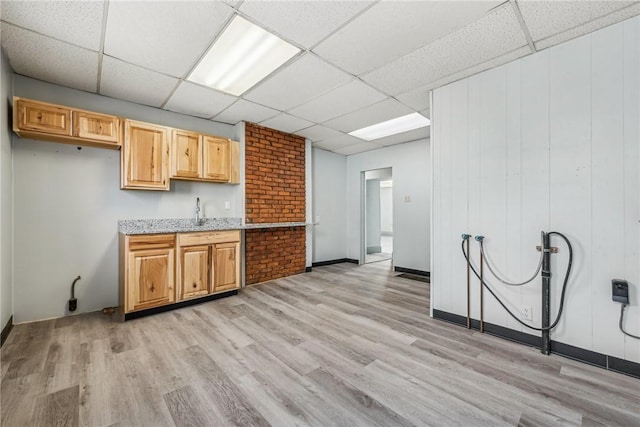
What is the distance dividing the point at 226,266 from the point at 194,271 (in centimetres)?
43

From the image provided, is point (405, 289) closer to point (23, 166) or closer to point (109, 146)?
point (109, 146)

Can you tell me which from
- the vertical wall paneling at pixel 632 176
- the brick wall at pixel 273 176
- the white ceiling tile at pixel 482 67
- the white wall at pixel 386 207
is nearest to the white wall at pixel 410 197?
the brick wall at pixel 273 176

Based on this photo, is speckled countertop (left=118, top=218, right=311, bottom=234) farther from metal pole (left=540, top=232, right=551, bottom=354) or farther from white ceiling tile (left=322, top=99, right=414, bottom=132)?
metal pole (left=540, top=232, right=551, bottom=354)

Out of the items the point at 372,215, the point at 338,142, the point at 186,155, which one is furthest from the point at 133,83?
the point at 372,215

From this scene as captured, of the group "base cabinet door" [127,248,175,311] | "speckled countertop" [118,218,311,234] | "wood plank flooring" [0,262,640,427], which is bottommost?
"wood plank flooring" [0,262,640,427]

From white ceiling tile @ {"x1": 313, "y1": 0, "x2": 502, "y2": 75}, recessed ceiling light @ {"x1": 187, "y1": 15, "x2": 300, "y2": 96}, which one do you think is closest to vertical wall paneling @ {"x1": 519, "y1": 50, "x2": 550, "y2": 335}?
white ceiling tile @ {"x1": 313, "y1": 0, "x2": 502, "y2": 75}

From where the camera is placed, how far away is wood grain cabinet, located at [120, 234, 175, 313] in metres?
2.83

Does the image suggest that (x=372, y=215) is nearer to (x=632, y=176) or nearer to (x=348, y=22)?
(x=632, y=176)

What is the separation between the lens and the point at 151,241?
2.98 m

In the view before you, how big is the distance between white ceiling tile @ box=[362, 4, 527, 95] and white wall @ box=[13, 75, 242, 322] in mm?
3247

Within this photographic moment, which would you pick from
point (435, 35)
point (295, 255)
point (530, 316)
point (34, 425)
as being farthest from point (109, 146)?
point (530, 316)

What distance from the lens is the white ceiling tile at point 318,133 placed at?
4512mm

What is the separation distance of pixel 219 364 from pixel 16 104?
10.3 feet

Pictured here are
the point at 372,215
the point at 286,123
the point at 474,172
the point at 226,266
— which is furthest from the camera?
the point at 372,215
